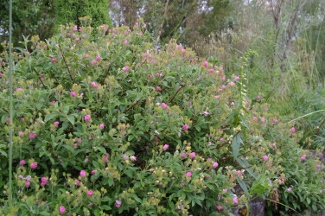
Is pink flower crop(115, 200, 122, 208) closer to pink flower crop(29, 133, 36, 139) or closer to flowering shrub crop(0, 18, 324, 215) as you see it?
flowering shrub crop(0, 18, 324, 215)

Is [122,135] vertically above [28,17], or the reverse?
[122,135]

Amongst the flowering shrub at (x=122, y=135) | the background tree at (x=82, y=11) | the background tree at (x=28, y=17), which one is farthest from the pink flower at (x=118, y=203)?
the background tree at (x=28, y=17)

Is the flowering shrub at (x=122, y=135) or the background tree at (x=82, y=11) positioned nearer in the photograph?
the flowering shrub at (x=122, y=135)

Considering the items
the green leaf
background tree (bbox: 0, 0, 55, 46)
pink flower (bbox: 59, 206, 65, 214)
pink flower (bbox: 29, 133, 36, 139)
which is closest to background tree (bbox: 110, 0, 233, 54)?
background tree (bbox: 0, 0, 55, 46)

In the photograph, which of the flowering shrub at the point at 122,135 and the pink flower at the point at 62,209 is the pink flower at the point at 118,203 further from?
the pink flower at the point at 62,209

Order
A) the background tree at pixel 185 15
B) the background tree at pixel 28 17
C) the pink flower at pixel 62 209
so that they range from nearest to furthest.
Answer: the pink flower at pixel 62 209
the background tree at pixel 28 17
the background tree at pixel 185 15

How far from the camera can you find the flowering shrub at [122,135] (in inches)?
63.3

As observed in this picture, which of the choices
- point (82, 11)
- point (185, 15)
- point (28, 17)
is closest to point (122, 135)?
point (82, 11)

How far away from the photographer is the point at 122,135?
65.3 inches

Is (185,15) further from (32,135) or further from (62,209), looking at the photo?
(62,209)

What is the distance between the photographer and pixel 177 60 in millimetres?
2182

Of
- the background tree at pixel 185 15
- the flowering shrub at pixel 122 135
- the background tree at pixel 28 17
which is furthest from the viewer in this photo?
the background tree at pixel 185 15

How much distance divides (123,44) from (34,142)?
836mm

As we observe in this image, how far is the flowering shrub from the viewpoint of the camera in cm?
161
